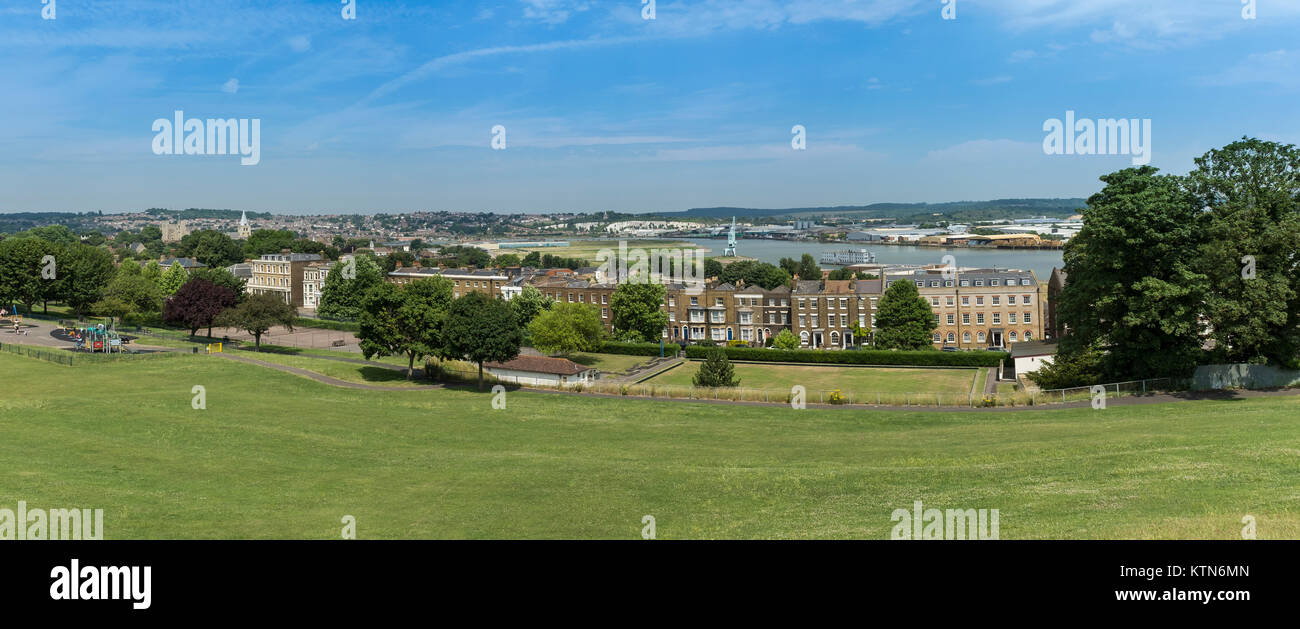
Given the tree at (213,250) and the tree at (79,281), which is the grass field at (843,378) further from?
the tree at (213,250)

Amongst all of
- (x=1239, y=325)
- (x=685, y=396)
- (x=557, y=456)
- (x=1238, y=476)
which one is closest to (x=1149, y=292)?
(x=1239, y=325)

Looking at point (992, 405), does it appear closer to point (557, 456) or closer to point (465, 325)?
point (557, 456)

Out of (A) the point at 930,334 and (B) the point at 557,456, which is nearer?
(B) the point at 557,456

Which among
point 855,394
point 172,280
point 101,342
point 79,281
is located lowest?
point 855,394

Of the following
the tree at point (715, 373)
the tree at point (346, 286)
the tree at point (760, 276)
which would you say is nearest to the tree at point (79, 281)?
the tree at point (346, 286)

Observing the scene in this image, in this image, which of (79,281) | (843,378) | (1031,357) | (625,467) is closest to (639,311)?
(843,378)

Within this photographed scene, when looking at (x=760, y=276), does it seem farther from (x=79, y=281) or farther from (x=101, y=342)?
(x=101, y=342)
